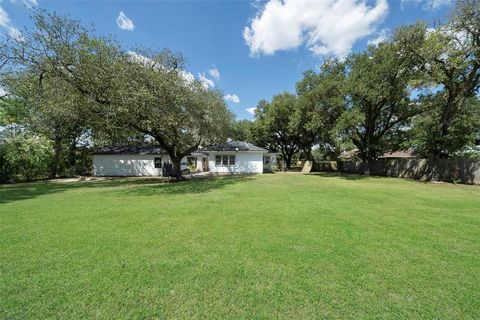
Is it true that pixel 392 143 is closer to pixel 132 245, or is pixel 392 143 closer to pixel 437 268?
pixel 437 268

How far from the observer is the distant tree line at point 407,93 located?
1392cm

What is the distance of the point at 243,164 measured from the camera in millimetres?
24531

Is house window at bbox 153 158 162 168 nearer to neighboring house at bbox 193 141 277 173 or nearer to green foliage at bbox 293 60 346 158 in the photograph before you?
neighboring house at bbox 193 141 277 173

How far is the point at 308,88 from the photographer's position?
2377 cm

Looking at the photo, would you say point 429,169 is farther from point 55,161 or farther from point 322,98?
point 55,161

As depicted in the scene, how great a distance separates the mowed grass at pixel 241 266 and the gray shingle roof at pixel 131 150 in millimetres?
17694

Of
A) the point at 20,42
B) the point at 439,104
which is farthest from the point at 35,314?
the point at 439,104

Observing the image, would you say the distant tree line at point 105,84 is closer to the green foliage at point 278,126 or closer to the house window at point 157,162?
the house window at point 157,162

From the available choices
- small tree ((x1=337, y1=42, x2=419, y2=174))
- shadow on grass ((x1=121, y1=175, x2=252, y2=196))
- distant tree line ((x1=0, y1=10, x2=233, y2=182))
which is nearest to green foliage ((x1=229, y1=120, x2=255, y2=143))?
small tree ((x1=337, y1=42, x2=419, y2=174))

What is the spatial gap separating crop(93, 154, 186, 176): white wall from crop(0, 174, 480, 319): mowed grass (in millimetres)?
17598

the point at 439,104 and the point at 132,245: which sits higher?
the point at 439,104

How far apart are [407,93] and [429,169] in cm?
650

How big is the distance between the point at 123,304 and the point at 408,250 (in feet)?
15.8

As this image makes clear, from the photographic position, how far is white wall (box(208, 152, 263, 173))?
80.0 ft
